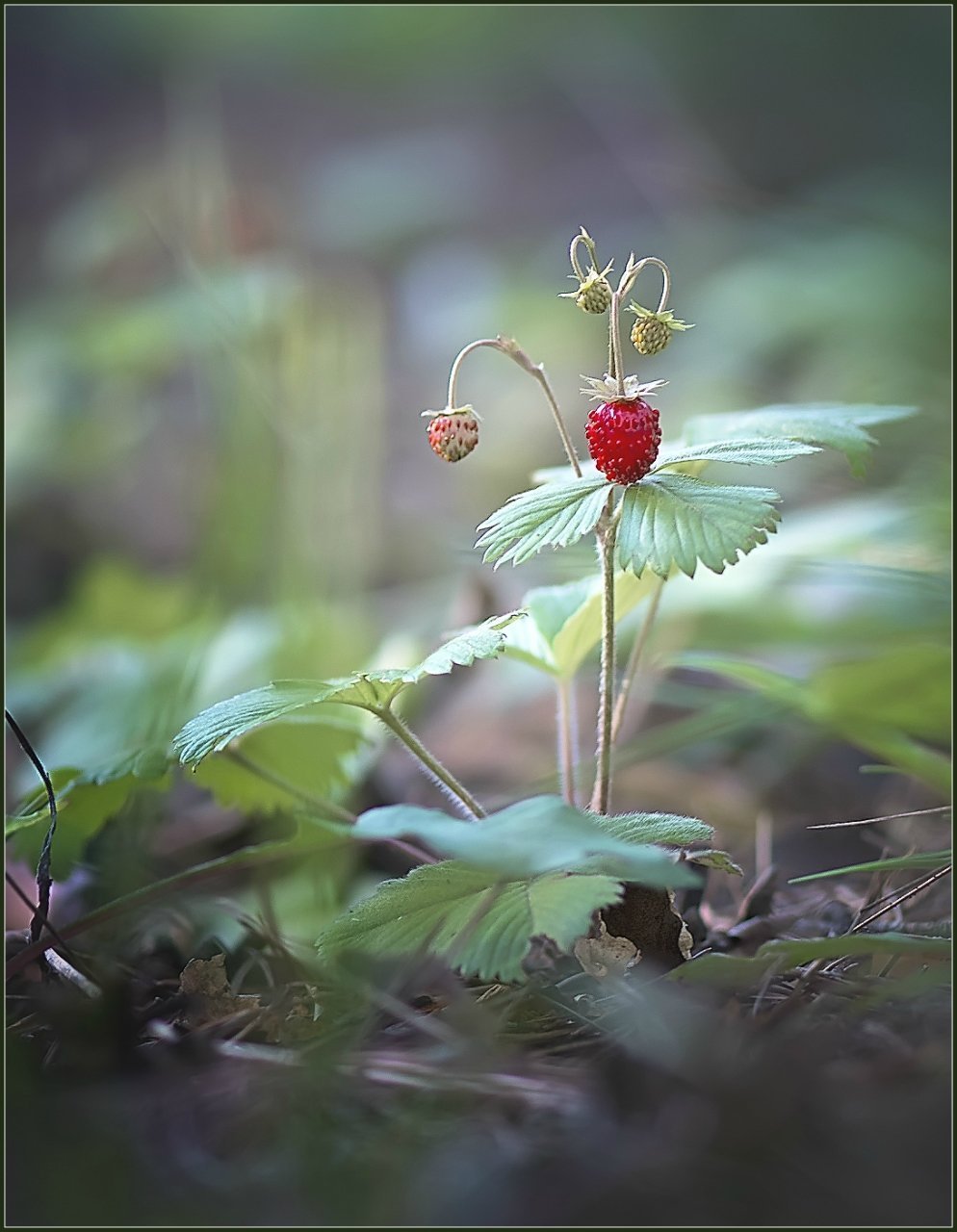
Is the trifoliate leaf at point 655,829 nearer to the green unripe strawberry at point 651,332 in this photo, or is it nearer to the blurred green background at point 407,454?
the blurred green background at point 407,454

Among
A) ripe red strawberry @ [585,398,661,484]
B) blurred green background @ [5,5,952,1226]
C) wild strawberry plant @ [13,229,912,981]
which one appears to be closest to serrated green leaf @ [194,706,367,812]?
blurred green background @ [5,5,952,1226]

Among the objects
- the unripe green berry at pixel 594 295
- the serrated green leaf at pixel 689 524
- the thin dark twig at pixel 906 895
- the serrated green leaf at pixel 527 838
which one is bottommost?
the thin dark twig at pixel 906 895

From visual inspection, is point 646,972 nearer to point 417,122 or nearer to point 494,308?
point 494,308

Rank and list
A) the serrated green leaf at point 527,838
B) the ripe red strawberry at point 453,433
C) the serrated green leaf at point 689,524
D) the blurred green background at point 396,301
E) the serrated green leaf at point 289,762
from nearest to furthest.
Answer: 1. the serrated green leaf at point 527,838
2. the serrated green leaf at point 689,524
3. the ripe red strawberry at point 453,433
4. the serrated green leaf at point 289,762
5. the blurred green background at point 396,301

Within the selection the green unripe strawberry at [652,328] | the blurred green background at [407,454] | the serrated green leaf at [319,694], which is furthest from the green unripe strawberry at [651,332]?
the blurred green background at [407,454]

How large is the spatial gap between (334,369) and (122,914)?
1610 mm

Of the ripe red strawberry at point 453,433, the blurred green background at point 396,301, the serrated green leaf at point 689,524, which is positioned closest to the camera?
the serrated green leaf at point 689,524

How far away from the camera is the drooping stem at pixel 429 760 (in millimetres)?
812

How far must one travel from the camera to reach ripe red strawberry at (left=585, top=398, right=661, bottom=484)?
2.52 feet

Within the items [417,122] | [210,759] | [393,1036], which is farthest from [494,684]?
[417,122]

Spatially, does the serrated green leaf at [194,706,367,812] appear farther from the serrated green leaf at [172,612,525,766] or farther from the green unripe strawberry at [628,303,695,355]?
the green unripe strawberry at [628,303,695,355]

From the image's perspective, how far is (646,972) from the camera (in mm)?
745

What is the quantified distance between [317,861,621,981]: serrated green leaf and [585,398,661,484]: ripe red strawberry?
28 centimetres

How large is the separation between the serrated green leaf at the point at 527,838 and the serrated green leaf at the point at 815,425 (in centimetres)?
37
